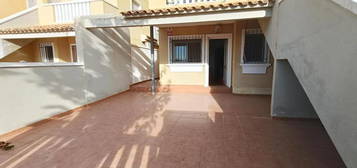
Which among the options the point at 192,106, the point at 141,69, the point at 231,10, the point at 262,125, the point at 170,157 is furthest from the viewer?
the point at 141,69

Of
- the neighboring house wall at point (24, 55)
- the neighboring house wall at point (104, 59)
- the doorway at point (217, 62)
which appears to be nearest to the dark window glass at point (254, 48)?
the doorway at point (217, 62)

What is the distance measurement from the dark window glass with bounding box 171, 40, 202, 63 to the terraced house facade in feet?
0.16

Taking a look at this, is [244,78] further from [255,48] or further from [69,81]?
[69,81]

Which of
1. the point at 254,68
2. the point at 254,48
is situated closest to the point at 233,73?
the point at 254,68

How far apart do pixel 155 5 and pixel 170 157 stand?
22.3 ft

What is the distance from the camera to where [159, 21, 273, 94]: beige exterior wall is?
21.9 feet

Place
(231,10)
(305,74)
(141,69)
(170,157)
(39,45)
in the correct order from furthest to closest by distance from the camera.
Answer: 1. (141,69)
2. (39,45)
3. (231,10)
4. (170,157)
5. (305,74)

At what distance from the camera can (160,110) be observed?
16.5 feet

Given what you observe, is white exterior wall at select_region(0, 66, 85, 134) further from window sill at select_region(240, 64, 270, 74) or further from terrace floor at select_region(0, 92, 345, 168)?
window sill at select_region(240, 64, 270, 74)

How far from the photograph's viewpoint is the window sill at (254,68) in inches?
260

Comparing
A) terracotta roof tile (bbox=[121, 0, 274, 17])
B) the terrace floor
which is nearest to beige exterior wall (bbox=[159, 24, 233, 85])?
terracotta roof tile (bbox=[121, 0, 274, 17])

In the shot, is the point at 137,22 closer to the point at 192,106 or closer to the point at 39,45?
the point at 192,106

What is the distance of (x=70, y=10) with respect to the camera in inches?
320

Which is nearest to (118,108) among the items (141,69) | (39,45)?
(141,69)
